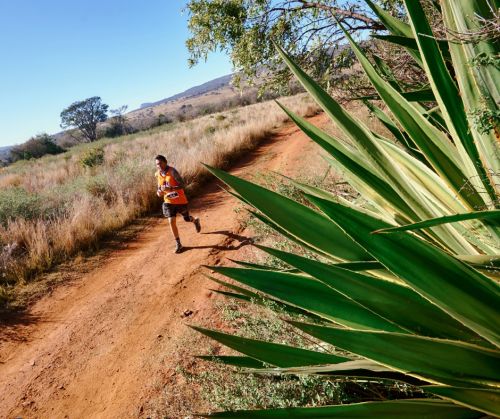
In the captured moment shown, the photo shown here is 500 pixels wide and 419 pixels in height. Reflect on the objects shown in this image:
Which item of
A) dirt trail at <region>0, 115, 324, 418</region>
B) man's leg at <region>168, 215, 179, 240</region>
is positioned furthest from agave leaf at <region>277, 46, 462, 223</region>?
man's leg at <region>168, 215, 179, 240</region>

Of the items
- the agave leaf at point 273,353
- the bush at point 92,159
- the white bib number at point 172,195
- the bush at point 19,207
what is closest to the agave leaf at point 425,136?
the agave leaf at point 273,353

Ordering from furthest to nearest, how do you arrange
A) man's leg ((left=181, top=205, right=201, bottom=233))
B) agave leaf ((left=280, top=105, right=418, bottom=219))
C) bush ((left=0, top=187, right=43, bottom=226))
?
bush ((left=0, top=187, right=43, bottom=226))
man's leg ((left=181, top=205, right=201, bottom=233))
agave leaf ((left=280, top=105, right=418, bottom=219))

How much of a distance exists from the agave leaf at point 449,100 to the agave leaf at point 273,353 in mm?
970

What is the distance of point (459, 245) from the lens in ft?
5.19

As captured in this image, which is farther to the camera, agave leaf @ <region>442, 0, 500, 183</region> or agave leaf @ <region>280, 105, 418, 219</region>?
agave leaf @ <region>280, 105, 418, 219</region>

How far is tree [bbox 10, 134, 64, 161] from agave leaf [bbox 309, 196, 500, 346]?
38.5 m

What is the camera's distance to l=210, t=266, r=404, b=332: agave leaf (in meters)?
1.21

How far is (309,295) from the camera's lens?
4.15ft

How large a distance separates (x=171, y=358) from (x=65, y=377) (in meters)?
1.13

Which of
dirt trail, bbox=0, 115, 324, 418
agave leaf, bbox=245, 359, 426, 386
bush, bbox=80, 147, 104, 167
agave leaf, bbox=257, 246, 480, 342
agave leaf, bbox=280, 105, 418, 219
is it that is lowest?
dirt trail, bbox=0, 115, 324, 418

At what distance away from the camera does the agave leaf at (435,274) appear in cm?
102

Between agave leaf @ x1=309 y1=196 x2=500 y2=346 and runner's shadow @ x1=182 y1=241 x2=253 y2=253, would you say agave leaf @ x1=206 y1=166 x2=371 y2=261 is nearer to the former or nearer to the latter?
→ agave leaf @ x1=309 y1=196 x2=500 y2=346

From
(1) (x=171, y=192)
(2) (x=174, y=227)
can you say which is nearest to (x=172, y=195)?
(1) (x=171, y=192)

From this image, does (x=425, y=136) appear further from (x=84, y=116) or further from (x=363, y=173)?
(x=84, y=116)
